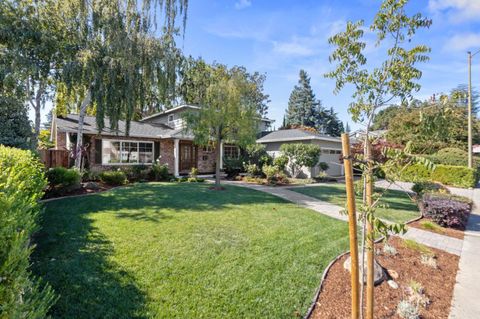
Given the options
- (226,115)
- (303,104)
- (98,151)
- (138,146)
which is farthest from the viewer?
(303,104)

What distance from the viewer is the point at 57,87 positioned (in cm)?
1265

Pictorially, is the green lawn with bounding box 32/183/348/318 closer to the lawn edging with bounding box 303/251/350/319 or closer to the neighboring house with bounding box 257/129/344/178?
the lawn edging with bounding box 303/251/350/319

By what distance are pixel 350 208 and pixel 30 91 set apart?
15.6m

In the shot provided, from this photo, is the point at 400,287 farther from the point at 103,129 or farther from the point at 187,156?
the point at 187,156

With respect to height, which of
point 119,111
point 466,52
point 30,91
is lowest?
point 119,111

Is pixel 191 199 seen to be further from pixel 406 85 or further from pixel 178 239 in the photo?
pixel 406 85

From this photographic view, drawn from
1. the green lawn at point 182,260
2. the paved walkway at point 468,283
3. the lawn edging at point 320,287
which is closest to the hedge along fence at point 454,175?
the paved walkway at point 468,283

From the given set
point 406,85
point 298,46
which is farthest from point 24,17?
point 406,85

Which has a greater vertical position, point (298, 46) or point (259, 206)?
point (298, 46)

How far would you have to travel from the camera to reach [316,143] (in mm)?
17734

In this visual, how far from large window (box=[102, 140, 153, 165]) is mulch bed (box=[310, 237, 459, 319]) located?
1379 cm

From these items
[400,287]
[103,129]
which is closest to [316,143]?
[103,129]

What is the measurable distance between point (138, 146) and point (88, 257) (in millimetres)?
12314

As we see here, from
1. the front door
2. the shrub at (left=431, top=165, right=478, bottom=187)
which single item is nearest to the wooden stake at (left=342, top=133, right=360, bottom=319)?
the front door
